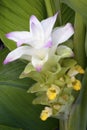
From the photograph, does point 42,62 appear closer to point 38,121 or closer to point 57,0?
point 57,0

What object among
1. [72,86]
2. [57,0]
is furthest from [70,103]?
[57,0]

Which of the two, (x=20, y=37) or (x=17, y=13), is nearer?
(x=20, y=37)

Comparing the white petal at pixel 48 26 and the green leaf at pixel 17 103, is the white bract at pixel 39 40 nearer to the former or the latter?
the white petal at pixel 48 26

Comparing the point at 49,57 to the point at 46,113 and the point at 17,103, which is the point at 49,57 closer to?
the point at 46,113

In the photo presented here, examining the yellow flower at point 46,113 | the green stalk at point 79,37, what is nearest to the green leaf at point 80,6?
the green stalk at point 79,37

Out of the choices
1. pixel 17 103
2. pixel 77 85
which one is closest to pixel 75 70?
pixel 77 85

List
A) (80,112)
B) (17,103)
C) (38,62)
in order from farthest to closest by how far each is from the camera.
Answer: (17,103)
(80,112)
(38,62)

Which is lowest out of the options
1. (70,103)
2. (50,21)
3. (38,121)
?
(38,121)
